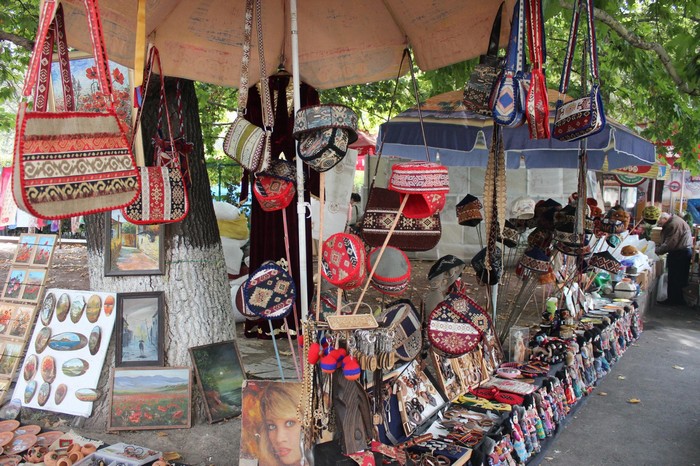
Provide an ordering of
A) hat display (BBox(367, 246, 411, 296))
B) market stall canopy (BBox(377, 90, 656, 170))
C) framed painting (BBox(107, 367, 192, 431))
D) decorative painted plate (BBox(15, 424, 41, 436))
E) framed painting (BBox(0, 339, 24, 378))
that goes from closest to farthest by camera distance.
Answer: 1. hat display (BBox(367, 246, 411, 296))
2. decorative painted plate (BBox(15, 424, 41, 436))
3. framed painting (BBox(107, 367, 192, 431))
4. framed painting (BBox(0, 339, 24, 378))
5. market stall canopy (BBox(377, 90, 656, 170))

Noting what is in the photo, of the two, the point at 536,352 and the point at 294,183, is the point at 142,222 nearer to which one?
the point at 294,183

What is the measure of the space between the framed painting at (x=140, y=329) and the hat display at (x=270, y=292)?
1088 millimetres

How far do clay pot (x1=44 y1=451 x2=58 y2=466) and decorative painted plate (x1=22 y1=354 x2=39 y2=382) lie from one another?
886 millimetres

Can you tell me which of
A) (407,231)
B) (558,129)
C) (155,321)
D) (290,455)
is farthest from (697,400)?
(155,321)

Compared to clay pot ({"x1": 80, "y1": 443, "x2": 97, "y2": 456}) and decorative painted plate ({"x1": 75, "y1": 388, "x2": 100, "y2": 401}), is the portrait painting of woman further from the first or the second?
decorative painted plate ({"x1": 75, "y1": 388, "x2": 100, "y2": 401})

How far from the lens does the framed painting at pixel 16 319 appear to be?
3869 millimetres

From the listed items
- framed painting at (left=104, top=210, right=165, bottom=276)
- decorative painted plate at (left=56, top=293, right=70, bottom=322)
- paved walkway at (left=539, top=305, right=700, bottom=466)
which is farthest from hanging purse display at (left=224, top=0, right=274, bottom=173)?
paved walkway at (left=539, top=305, right=700, bottom=466)

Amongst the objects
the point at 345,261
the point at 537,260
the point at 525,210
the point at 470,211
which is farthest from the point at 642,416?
the point at 345,261

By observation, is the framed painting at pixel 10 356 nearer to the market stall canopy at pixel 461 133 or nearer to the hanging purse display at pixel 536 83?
the market stall canopy at pixel 461 133

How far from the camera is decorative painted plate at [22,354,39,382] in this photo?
3674mm

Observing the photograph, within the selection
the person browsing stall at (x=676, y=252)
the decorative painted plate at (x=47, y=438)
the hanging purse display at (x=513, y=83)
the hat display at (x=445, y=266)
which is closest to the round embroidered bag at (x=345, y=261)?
the hanging purse display at (x=513, y=83)

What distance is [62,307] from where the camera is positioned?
3701 millimetres

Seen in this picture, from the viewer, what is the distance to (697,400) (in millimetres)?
5004

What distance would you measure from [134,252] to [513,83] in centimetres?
239
